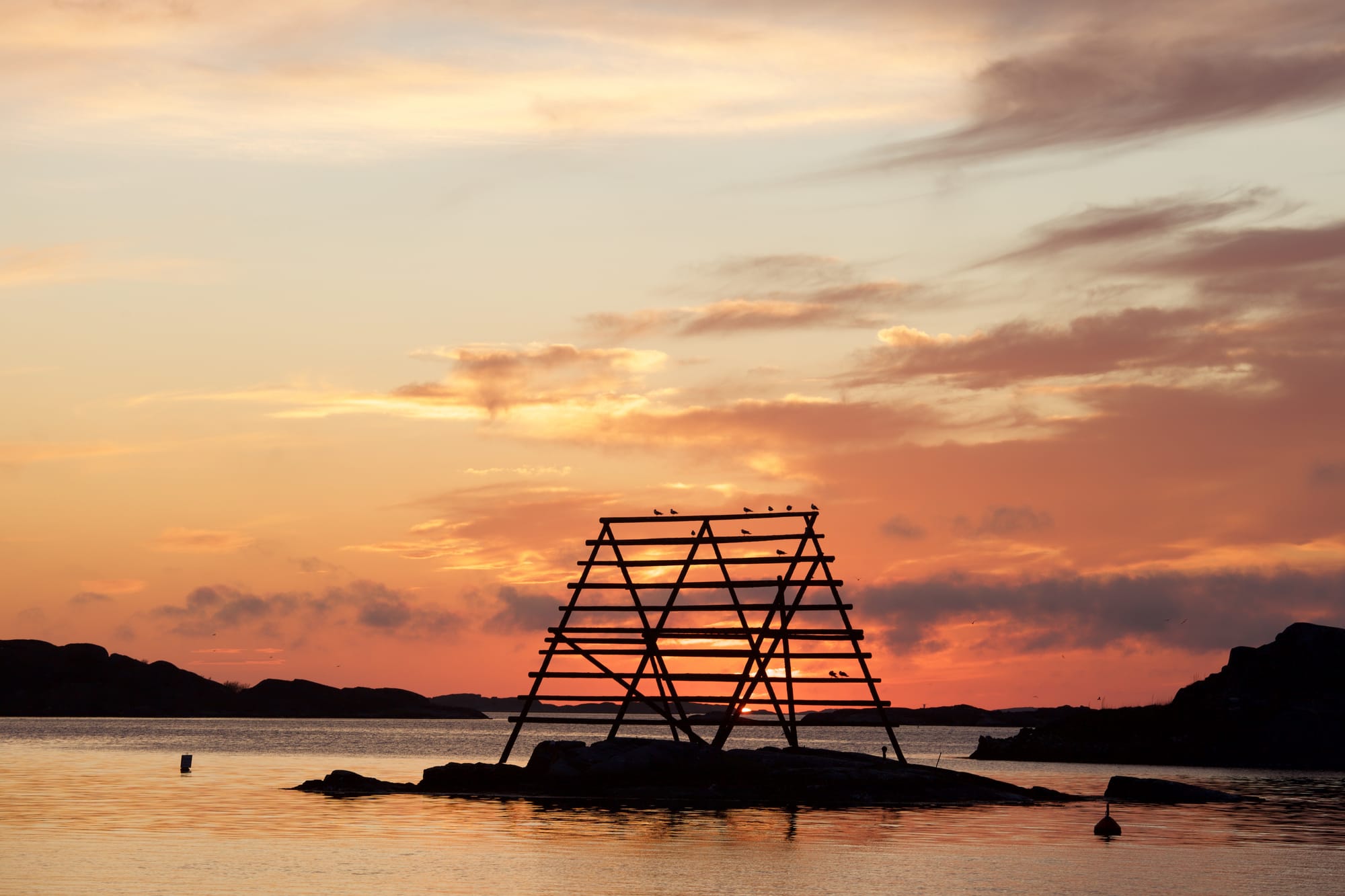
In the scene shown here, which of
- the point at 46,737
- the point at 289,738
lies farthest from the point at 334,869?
the point at 289,738

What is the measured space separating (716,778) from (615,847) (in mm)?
9802

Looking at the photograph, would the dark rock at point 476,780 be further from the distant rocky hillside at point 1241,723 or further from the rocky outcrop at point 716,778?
the distant rocky hillside at point 1241,723

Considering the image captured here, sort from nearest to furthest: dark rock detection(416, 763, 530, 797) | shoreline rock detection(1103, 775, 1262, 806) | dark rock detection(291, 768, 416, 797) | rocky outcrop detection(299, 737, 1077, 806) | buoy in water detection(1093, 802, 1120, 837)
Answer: buoy in water detection(1093, 802, 1120, 837), rocky outcrop detection(299, 737, 1077, 806), dark rock detection(416, 763, 530, 797), dark rock detection(291, 768, 416, 797), shoreline rock detection(1103, 775, 1262, 806)

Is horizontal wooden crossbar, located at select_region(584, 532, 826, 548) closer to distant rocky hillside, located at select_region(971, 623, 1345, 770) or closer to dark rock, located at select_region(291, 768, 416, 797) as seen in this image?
dark rock, located at select_region(291, 768, 416, 797)

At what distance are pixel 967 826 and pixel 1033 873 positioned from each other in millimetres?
8508

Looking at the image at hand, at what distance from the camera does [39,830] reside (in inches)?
1404

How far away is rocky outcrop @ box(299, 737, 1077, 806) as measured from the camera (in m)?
41.3

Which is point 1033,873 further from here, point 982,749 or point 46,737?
point 46,737

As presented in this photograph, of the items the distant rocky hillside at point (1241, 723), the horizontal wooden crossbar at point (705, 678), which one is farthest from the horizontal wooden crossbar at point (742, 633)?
the distant rocky hillside at point (1241, 723)

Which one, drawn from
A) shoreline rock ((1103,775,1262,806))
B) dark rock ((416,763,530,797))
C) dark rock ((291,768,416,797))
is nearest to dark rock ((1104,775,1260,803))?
shoreline rock ((1103,775,1262,806))

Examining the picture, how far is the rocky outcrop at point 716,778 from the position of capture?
41.3m

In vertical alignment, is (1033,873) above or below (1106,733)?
below

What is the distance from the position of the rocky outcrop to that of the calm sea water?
66 cm

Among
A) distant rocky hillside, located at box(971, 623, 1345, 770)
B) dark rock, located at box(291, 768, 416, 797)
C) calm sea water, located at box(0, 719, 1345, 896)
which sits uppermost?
distant rocky hillside, located at box(971, 623, 1345, 770)
